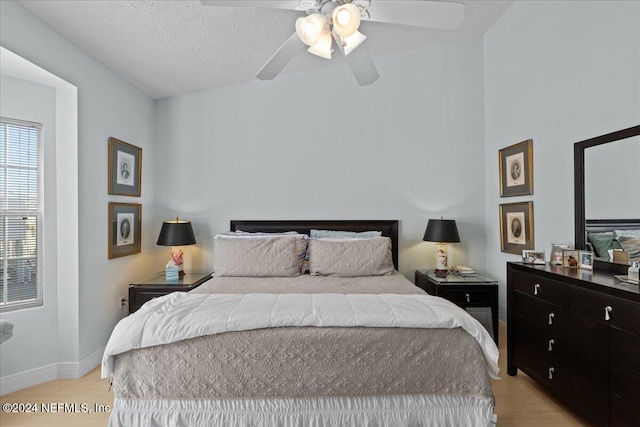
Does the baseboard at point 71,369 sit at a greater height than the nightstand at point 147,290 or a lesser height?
lesser

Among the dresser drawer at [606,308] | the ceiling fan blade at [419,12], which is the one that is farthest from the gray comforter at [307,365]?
the ceiling fan blade at [419,12]

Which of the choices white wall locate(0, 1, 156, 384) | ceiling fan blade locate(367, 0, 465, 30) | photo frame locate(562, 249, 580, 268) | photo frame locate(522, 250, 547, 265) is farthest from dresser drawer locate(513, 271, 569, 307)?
white wall locate(0, 1, 156, 384)

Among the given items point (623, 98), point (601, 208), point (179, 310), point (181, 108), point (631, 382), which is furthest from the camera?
point (181, 108)

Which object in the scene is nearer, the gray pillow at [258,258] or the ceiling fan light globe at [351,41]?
the ceiling fan light globe at [351,41]

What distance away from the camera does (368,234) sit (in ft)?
11.9

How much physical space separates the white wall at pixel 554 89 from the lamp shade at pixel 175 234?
330 cm

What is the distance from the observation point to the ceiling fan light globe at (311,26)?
66.6 inches

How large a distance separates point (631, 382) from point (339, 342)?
1.45 meters

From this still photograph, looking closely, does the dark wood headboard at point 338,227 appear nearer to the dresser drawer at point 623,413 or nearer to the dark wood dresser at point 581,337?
the dark wood dresser at point 581,337

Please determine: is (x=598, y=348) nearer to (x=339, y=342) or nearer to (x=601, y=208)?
(x=601, y=208)

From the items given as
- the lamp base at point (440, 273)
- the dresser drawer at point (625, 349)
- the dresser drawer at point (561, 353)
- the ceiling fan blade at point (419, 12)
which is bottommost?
the dresser drawer at point (561, 353)

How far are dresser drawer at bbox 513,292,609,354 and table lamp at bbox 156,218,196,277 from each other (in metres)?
3.07

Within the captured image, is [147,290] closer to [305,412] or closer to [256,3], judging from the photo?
[305,412]

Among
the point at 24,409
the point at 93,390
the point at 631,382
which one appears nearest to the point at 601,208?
the point at 631,382
